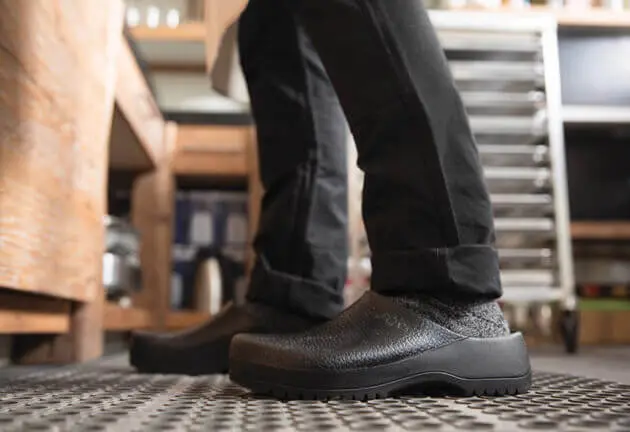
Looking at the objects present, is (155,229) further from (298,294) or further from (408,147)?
(408,147)

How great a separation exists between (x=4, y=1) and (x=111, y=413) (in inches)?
20.8

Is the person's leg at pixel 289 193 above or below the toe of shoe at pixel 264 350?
above

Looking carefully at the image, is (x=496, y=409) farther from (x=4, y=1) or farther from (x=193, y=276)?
(x=193, y=276)

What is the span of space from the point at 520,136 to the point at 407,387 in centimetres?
141

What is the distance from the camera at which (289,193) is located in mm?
896

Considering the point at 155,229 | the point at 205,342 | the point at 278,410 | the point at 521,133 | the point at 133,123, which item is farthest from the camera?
the point at 155,229

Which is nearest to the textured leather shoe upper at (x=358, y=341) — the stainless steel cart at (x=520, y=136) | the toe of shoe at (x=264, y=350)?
the toe of shoe at (x=264, y=350)

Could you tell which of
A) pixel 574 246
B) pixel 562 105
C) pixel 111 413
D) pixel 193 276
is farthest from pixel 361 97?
pixel 574 246

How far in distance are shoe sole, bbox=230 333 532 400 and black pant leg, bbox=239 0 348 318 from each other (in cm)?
19

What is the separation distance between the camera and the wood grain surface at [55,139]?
896mm

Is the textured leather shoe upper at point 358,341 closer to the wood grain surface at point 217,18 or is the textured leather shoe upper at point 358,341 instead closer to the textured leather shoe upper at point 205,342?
the textured leather shoe upper at point 205,342

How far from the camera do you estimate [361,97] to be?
2.29 ft

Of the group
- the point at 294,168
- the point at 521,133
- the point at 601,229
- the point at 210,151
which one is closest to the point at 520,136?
the point at 521,133

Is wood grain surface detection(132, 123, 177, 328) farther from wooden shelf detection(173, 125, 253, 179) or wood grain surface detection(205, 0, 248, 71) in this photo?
wood grain surface detection(205, 0, 248, 71)
